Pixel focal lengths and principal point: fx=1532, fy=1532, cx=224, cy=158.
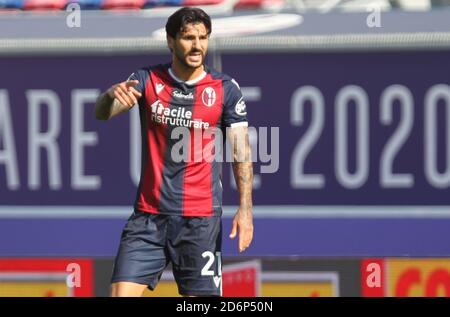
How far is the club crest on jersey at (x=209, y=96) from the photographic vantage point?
24.6 feet

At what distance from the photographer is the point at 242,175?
755 centimetres

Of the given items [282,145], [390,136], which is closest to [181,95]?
[282,145]

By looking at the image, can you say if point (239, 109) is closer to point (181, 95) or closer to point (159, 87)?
point (181, 95)

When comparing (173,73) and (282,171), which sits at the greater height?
(173,73)

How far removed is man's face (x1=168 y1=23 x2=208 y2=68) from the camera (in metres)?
7.36

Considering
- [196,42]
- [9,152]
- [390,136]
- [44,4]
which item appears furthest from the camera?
[44,4]

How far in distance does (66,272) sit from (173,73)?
1.79m

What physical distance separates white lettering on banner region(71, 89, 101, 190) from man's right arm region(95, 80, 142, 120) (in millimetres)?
1458

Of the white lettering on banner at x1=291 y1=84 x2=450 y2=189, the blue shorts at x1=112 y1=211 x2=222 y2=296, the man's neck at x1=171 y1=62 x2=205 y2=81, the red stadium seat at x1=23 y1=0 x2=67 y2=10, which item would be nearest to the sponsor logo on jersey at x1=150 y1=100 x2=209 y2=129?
the man's neck at x1=171 y1=62 x2=205 y2=81

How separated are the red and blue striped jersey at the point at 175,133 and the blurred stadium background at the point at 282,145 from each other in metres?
1.22

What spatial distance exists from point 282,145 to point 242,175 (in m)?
1.25

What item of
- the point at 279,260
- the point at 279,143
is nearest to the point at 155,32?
the point at 279,143

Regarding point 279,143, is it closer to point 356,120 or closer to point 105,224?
point 356,120
